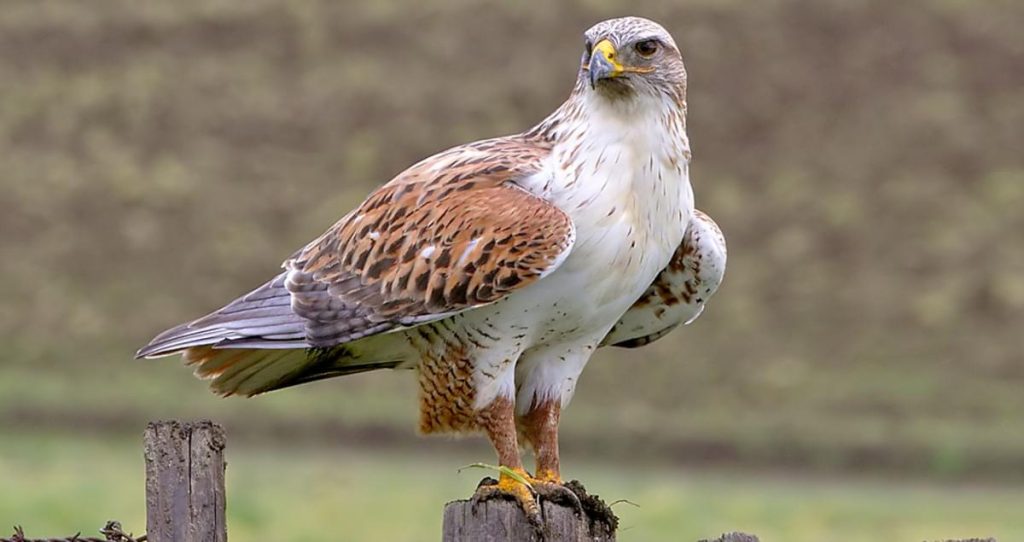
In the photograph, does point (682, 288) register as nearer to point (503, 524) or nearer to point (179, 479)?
point (503, 524)

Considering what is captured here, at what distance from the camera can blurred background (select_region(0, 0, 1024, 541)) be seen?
766 inches

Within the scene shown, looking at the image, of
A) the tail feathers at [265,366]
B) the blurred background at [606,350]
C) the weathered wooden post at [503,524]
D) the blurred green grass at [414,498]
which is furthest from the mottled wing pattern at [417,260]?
the blurred background at [606,350]

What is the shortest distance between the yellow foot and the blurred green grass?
7932mm

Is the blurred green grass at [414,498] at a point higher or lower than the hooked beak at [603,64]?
higher

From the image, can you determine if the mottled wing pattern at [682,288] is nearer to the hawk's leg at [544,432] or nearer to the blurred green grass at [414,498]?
the hawk's leg at [544,432]

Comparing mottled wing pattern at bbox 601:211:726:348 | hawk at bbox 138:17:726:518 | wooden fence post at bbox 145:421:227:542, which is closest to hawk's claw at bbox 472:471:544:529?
hawk at bbox 138:17:726:518

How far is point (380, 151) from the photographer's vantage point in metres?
30.7

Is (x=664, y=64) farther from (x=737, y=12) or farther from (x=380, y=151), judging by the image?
(x=737, y=12)

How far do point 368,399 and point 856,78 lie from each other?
1178 cm

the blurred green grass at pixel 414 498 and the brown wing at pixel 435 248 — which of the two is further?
the blurred green grass at pixel 414 498

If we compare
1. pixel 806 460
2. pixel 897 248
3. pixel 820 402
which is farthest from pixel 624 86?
pixel 897 248

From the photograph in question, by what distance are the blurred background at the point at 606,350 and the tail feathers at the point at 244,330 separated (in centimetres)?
917

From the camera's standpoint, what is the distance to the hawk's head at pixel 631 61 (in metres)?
6.29

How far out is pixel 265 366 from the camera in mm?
6707
